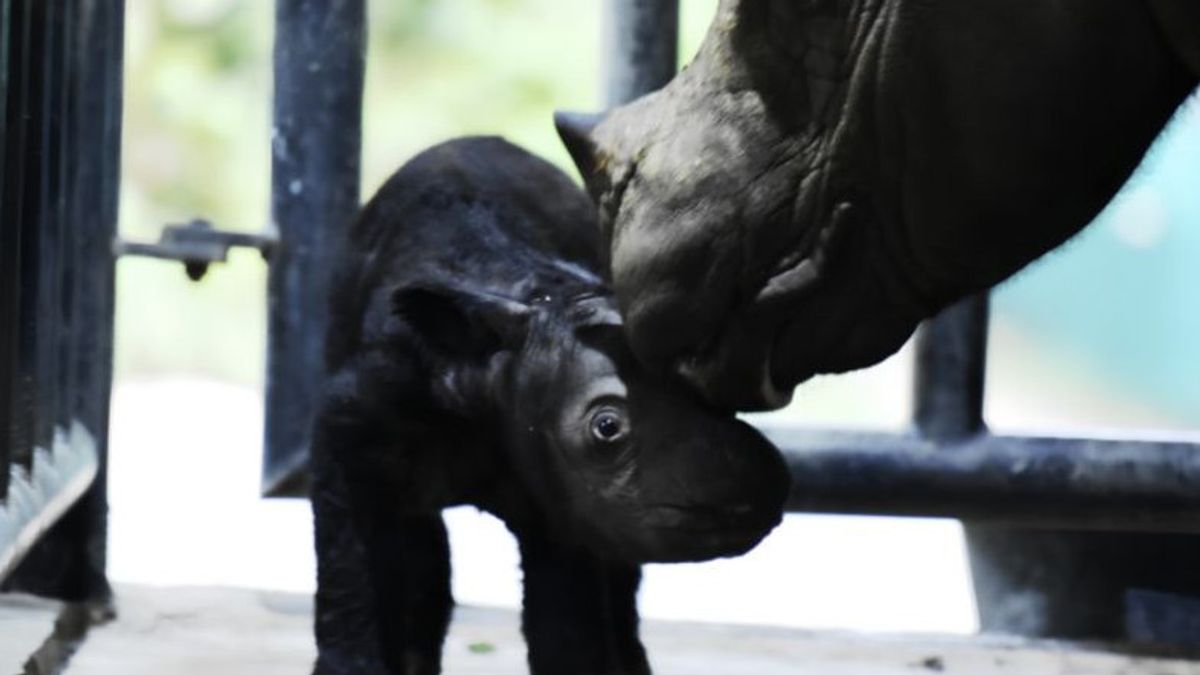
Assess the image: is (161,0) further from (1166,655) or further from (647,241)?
(647,241)

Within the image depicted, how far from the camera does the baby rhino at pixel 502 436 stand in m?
3.49

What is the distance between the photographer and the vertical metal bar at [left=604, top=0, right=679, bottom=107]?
15.1 ft

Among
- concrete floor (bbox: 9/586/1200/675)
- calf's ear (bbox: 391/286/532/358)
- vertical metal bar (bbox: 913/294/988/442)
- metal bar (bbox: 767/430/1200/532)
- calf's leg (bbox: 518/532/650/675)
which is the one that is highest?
calf's ear (bbox: 391/286/532/358)

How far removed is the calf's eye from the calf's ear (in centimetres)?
28

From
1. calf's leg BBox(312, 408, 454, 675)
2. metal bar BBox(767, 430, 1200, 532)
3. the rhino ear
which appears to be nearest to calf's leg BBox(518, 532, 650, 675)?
calf's leg BBox(312, 408, 454, 675)

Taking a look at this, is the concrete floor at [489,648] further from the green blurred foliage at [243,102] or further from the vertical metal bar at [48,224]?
the green blurred foliage at [243,102]

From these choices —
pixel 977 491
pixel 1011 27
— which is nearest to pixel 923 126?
pixel 1011 27

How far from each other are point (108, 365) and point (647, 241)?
235 centimetres

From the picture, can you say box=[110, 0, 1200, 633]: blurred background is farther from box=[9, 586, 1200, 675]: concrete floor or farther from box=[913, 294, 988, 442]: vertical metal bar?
box=[9, 586, 1200, 675]: concrete floor

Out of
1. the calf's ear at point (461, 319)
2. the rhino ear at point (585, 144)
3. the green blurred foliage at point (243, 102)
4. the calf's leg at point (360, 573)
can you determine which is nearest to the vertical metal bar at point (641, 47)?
the calf's ear at point (461, 319)

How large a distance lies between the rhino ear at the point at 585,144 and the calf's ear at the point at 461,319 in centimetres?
64

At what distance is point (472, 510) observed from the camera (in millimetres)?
7566

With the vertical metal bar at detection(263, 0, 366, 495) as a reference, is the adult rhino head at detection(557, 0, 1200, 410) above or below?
above

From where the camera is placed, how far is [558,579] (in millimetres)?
3906
